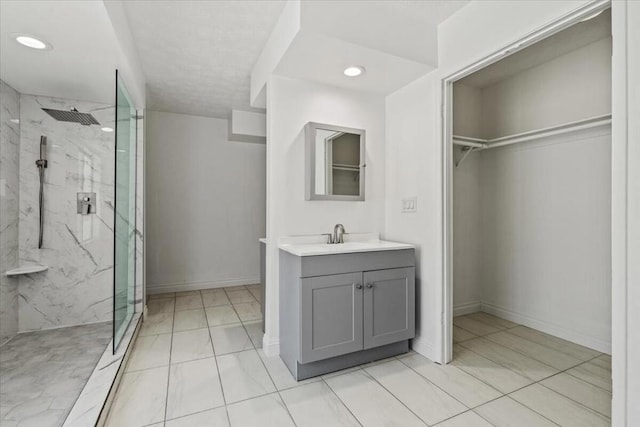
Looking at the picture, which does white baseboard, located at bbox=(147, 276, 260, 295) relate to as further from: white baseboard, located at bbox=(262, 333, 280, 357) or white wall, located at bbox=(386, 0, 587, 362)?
white wall, located at bbox=(386, 0, 587, 362)

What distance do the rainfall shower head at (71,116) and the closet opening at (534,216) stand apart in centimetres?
325

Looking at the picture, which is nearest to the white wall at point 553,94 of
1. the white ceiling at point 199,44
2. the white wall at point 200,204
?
the white ceiling at point 199,44

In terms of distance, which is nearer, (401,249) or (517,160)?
(401,249)

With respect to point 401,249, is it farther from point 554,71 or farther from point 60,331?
point 60,331

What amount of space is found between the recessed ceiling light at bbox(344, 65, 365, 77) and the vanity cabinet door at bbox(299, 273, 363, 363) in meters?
1.50

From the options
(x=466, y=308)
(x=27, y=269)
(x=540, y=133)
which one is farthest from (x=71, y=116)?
(x=466, y=308)

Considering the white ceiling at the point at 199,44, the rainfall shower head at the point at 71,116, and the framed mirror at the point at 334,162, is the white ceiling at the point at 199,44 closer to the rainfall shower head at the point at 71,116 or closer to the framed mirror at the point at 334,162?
the rainfall shower head at the point at 71,116

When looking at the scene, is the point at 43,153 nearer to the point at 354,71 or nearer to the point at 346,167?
the point at 346,167

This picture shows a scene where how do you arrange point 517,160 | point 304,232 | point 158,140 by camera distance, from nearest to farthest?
1. point 304,232
2. point 517,160
3. point 158,140

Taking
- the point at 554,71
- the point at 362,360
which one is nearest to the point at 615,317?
the point at 362,360

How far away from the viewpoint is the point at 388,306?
2.27 m

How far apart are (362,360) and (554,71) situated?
294cm

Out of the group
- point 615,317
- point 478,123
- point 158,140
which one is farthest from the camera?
point 158,140

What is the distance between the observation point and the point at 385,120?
2.81 metres
